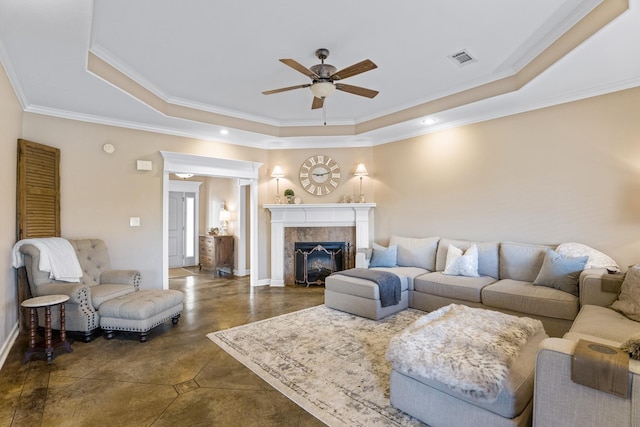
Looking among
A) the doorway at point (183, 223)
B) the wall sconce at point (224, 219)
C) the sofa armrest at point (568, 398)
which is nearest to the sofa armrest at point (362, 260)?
the sofa armrest at point (568, 398)

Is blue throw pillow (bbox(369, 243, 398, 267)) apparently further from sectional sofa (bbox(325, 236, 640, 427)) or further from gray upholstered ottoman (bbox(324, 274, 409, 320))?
gray upholstered ottoman (bbox(324, 274, 409, 320))

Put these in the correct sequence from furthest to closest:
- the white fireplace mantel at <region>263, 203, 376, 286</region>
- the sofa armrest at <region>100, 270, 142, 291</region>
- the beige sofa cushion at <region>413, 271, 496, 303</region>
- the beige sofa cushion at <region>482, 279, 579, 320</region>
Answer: the white fireplace mantel at <region>263, 203, 376, 286</region> → the sofa armrest at <region>100, 270, 142, 291</region> → the beige sofa cushion at <region>413, 271, 496, 303</region> → the beige sofa cushion at <region>482, 279, 579, 320</region>

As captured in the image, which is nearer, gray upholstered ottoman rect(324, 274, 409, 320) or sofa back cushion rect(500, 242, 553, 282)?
sofa back cushion rect(500, 242, 553, 282)

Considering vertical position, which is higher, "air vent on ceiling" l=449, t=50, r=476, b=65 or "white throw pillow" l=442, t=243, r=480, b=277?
"air vent on ceiling" l=449, t=50, r=476, b=65

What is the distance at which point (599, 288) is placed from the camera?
9.00 ft

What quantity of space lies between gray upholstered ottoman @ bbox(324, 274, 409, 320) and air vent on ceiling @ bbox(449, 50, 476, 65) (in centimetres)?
271

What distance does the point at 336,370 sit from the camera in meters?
2.66

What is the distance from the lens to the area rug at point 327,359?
2.13 m

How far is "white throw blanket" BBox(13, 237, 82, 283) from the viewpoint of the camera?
128 inches

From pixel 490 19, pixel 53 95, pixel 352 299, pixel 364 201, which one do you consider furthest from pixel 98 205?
pixel 490 19

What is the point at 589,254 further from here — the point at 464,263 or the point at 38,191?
the point at 38,191

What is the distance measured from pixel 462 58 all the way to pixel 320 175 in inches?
124

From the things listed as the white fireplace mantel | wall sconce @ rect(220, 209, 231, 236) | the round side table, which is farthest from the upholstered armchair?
wall sconce @ rect(220, 209, 231, 236)

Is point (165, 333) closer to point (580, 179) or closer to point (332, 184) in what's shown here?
point (332, 184)
